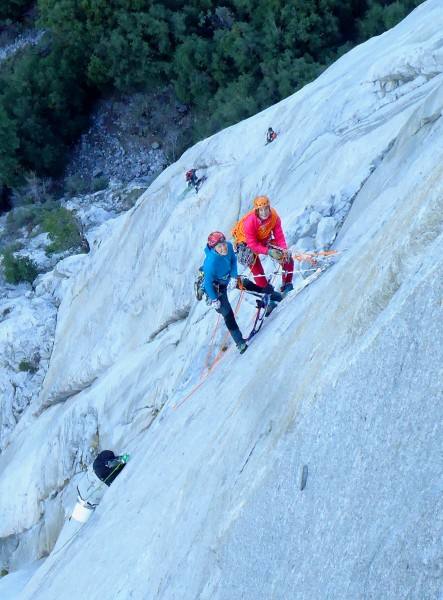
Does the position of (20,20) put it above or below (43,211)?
above

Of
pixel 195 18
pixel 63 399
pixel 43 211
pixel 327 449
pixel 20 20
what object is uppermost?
pixel 20 20

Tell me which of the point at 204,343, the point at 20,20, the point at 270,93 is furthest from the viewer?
the point at 20,20

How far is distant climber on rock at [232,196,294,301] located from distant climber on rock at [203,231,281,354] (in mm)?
392

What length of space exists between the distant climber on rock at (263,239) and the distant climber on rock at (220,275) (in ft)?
1.29


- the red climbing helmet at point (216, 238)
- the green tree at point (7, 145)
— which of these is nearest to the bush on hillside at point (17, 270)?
the green tree at point (7, 145)

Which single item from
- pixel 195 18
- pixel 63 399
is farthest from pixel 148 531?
pixel 195 18

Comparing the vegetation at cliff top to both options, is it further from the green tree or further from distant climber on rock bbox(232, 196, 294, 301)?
distant climber on rock bbox(232, 196, 294, 301)

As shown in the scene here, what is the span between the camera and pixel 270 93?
29.6 metres

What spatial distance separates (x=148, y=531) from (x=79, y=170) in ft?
93.2

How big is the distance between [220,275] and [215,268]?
0.16m

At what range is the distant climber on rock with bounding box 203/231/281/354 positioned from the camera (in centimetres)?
779

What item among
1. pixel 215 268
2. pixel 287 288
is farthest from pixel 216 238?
pixel 287 288

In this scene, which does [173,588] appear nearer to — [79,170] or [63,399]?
[63,399]

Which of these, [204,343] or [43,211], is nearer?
[204,343]
